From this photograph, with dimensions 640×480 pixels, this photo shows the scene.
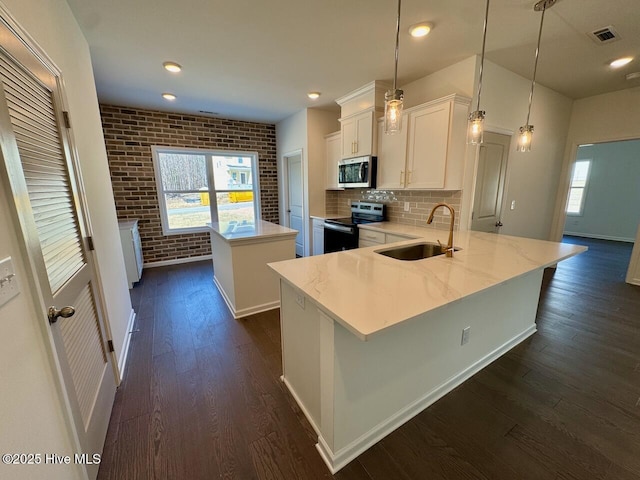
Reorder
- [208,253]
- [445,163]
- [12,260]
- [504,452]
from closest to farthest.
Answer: [12,260]
[504,452]
[445,163]
[208,253]

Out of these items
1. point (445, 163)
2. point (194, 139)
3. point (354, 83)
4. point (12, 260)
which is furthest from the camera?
point (194, 139)

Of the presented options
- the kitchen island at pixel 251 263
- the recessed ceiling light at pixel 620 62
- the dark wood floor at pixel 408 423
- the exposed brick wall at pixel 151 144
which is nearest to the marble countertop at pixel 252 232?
the kitchen island at pixel 251 263

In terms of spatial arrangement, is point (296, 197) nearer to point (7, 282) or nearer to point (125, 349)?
point (125, 349)

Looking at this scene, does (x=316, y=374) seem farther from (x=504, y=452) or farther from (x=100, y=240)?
(x=100, y=240)

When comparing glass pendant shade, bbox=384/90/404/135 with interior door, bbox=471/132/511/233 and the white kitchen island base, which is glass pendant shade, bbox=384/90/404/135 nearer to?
the white kitchen island base

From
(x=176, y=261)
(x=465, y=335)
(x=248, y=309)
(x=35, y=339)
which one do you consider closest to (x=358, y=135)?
(x=248, y=309)

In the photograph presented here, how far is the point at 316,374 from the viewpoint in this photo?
1.46 metres

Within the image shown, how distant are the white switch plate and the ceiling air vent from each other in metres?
4.06

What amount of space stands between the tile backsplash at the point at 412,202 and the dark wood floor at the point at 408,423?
149cm

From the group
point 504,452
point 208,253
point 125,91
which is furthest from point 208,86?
point 504,452

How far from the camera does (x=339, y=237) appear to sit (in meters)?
3.84

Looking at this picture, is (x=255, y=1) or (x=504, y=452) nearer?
(x=504, y=452)

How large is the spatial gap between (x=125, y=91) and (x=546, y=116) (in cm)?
580

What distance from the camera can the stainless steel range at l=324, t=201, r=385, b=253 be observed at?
3.58 m
